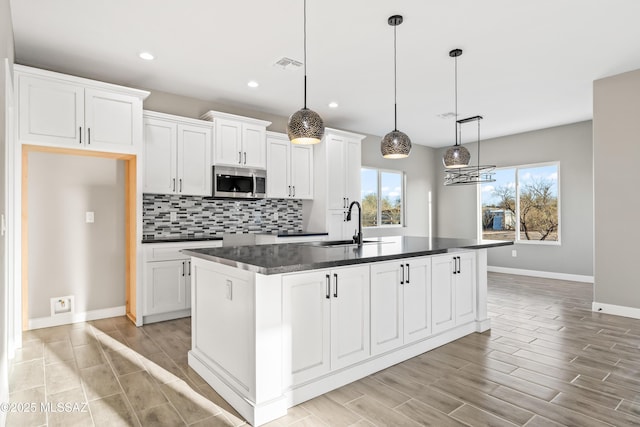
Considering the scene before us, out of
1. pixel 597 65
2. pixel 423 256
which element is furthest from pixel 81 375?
pixel 597 65

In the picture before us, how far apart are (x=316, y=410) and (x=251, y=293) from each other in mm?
805

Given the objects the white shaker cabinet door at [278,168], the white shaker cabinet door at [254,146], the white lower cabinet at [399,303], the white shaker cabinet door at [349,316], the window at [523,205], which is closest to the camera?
the white shaker cabinet door at [349,316]

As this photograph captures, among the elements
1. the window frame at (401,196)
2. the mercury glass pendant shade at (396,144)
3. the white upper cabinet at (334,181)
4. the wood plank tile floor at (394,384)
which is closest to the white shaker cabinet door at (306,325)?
the wood plank tile floor at (394,384)

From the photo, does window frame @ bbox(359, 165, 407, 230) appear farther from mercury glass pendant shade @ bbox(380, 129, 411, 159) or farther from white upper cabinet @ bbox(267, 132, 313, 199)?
mercury glass pendant shade @ bbox(380, 129, 411, 159)

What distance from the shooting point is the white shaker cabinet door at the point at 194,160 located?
175 inches

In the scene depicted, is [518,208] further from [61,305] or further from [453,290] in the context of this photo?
[61,305]

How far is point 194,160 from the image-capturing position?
14.9 ft

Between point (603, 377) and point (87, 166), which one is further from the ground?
point (87, 166)

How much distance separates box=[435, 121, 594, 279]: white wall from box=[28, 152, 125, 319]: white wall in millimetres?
6753

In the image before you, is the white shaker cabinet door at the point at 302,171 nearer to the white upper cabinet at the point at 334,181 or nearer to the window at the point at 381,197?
the white upper cabinet at the point at 334,181

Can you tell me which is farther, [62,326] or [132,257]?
[132,257]

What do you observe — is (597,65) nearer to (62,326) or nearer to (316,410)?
(316,410)

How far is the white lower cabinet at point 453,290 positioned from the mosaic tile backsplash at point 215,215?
304 cm

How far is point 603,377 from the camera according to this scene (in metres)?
2.56
